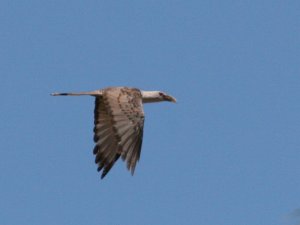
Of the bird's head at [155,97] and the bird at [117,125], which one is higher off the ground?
the bird's head at [155,97]

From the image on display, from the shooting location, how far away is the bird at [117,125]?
2441 centimetres

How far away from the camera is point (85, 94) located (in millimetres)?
25500

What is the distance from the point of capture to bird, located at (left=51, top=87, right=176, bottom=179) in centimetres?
2441

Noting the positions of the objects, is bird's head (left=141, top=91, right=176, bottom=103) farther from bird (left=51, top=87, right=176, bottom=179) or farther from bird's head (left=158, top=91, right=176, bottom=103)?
bird (left=51, top=87, right=176, bottom=179)

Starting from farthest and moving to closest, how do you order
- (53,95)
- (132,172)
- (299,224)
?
(299,224) → (53,95) → (132,172)

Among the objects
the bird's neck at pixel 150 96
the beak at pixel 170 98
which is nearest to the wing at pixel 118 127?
the bird's neck at pixel 150 96

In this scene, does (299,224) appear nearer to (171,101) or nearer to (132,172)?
(171,101)

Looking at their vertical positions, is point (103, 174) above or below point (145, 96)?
below

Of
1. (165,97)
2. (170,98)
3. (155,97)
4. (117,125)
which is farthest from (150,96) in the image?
(117,125)

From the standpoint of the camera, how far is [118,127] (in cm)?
2483

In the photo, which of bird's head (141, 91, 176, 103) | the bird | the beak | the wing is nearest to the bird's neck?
bird's head (141, 91, 176, 103)

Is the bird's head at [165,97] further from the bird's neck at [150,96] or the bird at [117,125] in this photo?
the bird at [117,125]

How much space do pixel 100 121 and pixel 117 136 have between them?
0.72m

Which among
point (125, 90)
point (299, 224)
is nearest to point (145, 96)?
point (125, 90)
